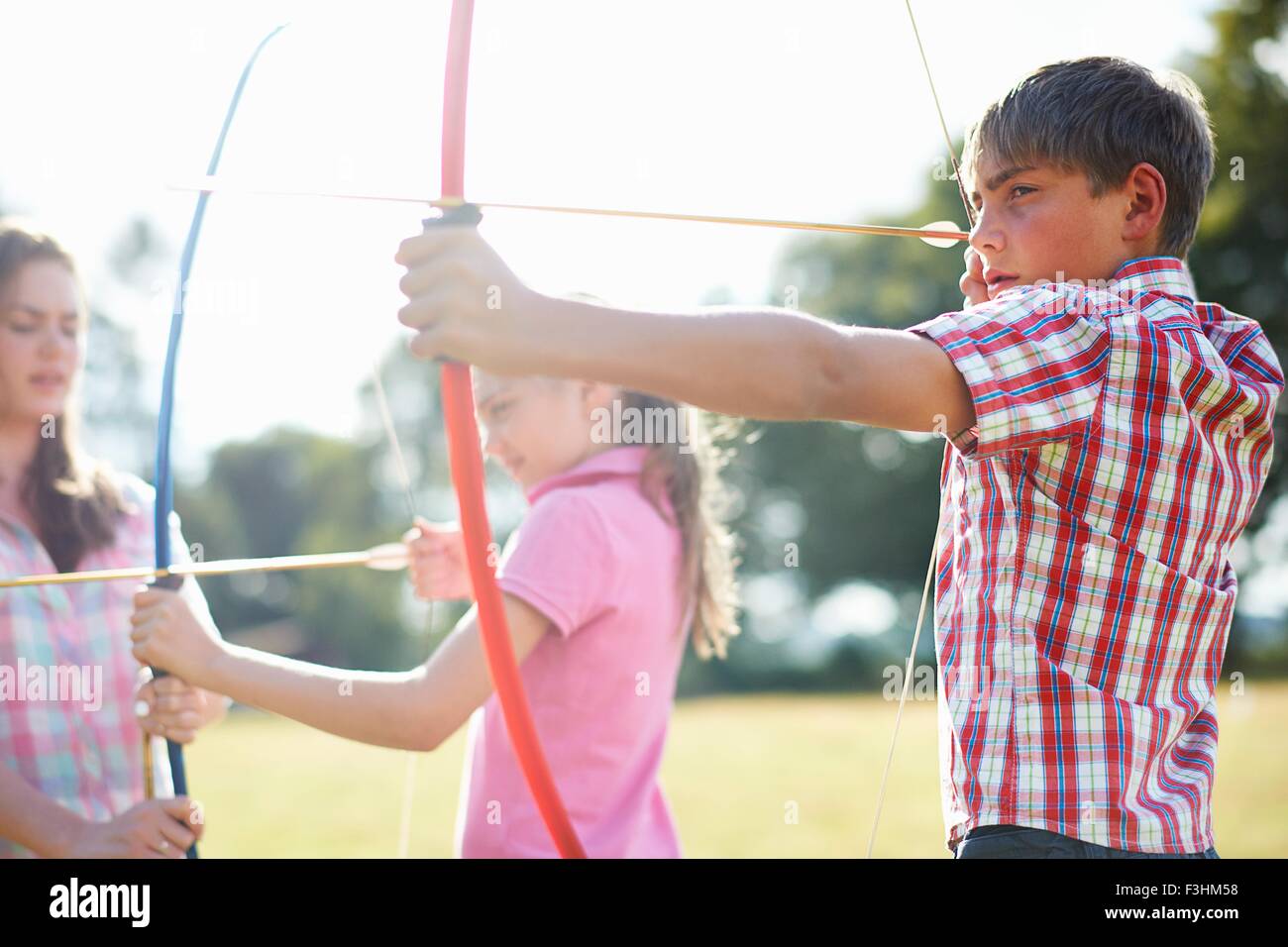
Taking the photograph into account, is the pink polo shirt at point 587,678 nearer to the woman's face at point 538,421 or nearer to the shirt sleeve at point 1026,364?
the woman's face at point 538,421

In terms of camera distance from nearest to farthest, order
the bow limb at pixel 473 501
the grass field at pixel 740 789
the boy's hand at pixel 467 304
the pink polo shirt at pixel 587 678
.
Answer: the boy's hand at pixel 467 304
the bow limb at pixel 473 501
the pink polo shirt at pixel 587 678
the grass field at pixel 740 789

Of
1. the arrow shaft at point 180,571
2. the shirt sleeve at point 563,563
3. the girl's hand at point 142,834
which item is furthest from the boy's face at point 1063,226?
the girl's hand at point 142,834

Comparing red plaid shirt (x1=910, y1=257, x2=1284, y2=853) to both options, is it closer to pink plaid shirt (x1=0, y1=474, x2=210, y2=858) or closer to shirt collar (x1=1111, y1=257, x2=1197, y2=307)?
shirt collar (x1=1111, y1=257, x2=1197, y2=307)

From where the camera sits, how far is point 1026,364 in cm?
123

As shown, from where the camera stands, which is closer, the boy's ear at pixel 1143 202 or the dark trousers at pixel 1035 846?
the dark trousers at pixel 1035 846

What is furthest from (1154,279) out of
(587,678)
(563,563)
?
(587,678)

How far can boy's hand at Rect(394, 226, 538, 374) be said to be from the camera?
107 centimetres

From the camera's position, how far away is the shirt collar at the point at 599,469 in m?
2.05

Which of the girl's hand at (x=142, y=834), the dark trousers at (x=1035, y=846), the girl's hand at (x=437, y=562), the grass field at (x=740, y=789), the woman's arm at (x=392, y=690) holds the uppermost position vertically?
the girl's hand at (x=437, y=562)

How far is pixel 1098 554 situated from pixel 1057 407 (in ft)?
0.59

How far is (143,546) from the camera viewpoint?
2.48m

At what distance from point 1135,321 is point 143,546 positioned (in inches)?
76.0

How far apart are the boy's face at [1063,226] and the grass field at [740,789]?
10.4ft

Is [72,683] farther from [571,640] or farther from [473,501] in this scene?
[473,501]
